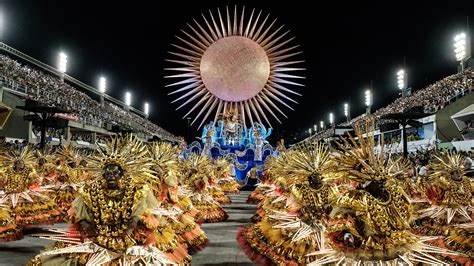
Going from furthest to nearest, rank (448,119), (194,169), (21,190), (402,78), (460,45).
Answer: (402,78)
(460,45)
(448,119)
(194,169)
(21,190)

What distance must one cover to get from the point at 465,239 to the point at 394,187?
2.42 metres

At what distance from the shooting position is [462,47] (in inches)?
1245

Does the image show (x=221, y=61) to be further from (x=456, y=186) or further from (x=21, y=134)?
(x=21, y=134)

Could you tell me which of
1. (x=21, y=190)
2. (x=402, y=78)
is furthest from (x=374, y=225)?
(x=402, y=78)

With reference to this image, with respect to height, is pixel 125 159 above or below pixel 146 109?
below

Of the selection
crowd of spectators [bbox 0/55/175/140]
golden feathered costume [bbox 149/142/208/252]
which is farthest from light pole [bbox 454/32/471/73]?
golden feathered costume [bbox 149/142/208/252]

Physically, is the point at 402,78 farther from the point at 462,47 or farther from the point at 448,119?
the point at 448,119

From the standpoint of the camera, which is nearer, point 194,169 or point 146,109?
point 194,169

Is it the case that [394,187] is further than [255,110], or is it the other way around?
[255,110]

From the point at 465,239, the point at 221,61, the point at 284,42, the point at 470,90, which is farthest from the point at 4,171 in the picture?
the point at 470,90

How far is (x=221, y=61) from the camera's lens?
17828 mm

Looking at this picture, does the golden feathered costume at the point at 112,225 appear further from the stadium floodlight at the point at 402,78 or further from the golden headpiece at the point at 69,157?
the stadium floodlight at the point at 402,78

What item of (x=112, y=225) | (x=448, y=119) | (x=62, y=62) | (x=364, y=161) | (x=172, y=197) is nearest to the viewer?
(x=364, y=161)

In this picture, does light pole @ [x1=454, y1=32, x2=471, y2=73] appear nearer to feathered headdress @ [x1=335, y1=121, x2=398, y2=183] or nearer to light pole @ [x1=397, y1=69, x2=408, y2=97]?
light pole @ [x1=397, y1=69, x2=408, y2=97]
